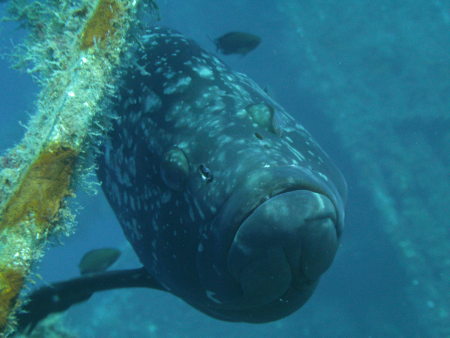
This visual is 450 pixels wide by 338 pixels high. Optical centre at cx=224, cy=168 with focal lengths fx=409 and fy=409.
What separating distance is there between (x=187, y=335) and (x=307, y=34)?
16.2 m

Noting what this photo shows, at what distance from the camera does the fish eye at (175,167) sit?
2750mm

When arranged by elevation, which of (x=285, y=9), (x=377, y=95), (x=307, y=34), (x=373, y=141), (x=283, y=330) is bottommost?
(x=283, y=330)

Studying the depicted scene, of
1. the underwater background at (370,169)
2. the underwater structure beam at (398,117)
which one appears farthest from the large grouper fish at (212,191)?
the underwater structure beam at (398,117)

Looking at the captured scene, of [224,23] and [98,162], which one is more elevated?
[224,23]

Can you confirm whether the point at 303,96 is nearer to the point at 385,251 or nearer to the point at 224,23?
the point at 385,251

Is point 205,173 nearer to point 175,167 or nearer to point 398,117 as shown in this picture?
point 175,167

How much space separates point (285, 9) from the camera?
24.0 m

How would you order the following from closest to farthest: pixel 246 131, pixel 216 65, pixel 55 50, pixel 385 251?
pixel 246 131, pixel 55 50, pixel 216 65, pixel 385 251

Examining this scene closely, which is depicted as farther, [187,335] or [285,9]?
[285,9]

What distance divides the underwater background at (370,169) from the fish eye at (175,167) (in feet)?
32.1

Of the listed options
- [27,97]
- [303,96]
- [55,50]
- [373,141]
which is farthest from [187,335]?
[27,97]

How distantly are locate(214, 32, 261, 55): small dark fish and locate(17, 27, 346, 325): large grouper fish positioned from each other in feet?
16.7

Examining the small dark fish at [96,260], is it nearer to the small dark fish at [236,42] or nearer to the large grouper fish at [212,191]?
the large grouper fish at [212,191]

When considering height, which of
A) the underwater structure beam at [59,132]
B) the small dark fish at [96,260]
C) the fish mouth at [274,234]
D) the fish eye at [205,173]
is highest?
the underwater structure beam at [59,132]
